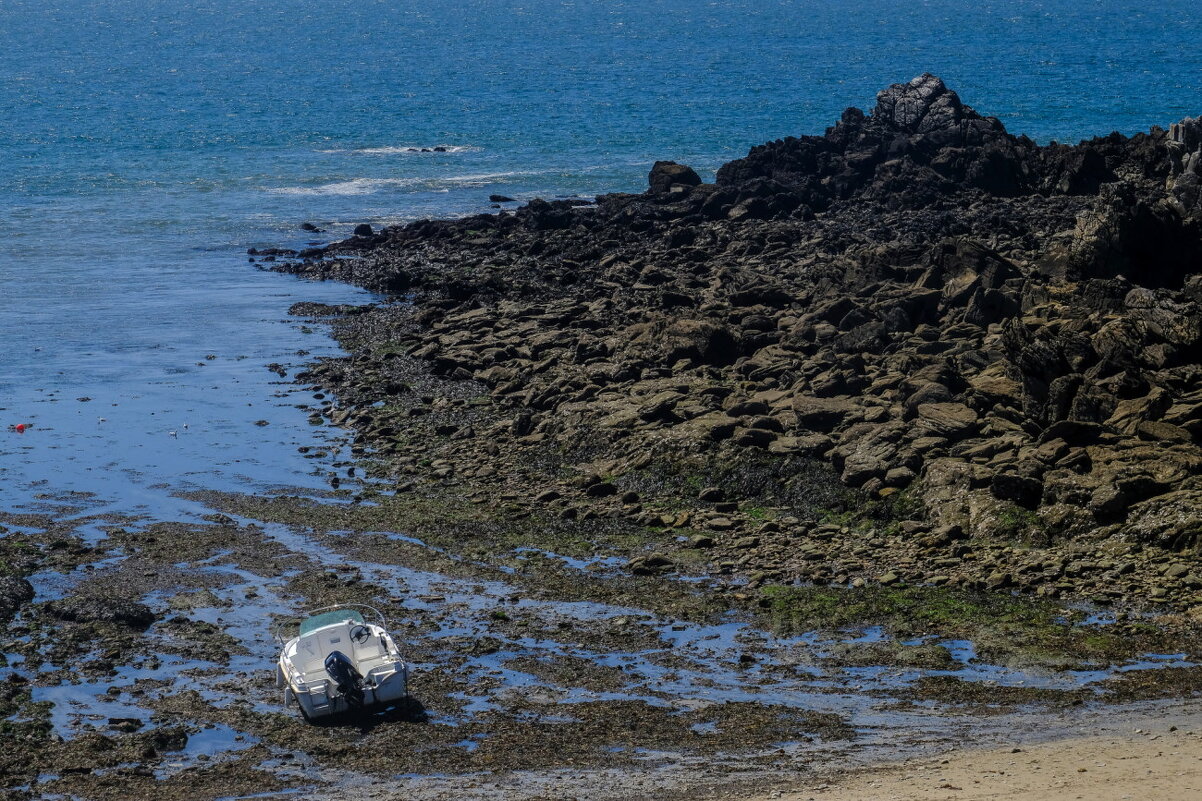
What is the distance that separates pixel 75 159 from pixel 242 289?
46.9m

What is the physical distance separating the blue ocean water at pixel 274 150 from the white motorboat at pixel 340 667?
39.7ft

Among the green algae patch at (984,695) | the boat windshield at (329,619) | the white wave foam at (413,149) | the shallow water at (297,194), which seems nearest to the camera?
the green algae patch at (984,695)

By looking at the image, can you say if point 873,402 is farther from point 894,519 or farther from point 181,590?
point 181,590

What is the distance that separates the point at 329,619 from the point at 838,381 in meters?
15.6

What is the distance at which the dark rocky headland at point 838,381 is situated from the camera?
29.2 meters

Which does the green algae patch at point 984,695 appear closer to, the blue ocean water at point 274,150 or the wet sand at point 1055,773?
the wet sand at point 1055,773

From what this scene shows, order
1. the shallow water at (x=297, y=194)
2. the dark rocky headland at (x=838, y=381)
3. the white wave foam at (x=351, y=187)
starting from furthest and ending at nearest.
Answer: the white wave foam at (x=351, y=187)
the dark rocky headland at (x=838, y=381)
the shallow water at (x=297, y=194)

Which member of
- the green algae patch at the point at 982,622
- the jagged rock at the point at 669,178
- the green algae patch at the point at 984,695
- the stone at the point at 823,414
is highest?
the jagged rock at the point at 669,178

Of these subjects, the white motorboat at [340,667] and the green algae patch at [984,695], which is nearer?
the green algae patch at [984,695]

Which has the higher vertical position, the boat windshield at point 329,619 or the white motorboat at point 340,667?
the boat windshield at point 329,619

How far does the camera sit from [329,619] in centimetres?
2570

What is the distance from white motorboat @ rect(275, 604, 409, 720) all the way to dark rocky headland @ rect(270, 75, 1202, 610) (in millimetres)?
6698

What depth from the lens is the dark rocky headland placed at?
95.9 ft

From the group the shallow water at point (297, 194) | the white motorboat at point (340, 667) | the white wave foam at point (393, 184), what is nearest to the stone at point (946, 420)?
the shallow water at point (297, 194)
